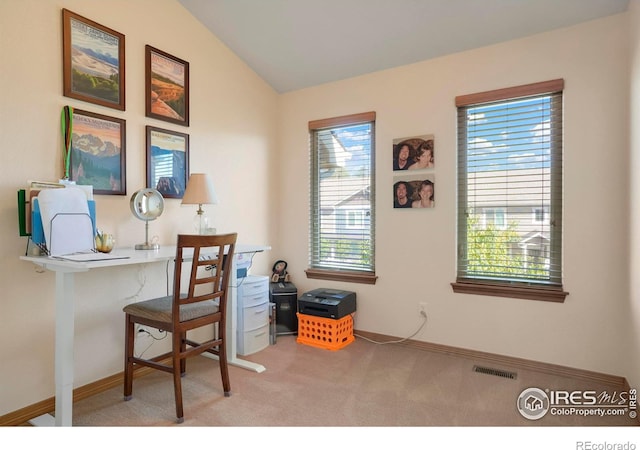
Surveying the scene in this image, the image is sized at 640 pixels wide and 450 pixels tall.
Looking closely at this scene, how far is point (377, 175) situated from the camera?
3422 mm

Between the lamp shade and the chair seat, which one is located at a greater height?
the lamp shade

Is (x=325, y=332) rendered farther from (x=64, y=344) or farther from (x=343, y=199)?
(x=64, y=344)

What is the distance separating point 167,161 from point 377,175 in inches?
69.0

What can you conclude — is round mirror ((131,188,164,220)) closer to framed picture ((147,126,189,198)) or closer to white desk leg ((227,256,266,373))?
framed picture ((147,126,189,198))

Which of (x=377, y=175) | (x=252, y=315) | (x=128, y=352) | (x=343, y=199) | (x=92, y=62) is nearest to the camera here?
(x=128, y=352)

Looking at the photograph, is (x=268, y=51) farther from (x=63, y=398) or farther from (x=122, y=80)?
(x=63, y=398)

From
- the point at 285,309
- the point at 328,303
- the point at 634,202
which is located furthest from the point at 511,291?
the point at 285,309

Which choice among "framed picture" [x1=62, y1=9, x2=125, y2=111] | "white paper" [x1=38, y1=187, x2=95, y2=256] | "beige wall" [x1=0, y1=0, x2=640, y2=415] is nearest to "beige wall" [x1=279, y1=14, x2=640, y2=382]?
"beige wall" [x1=0, y1=0, x2=640, y2=415]

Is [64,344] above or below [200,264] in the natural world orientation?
below

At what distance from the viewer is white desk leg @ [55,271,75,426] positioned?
1860mm

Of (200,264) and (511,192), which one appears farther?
(511,192)

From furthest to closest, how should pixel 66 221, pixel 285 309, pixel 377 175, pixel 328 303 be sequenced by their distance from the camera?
pixel 285 309 → pixel 377 175 → pixel 328 303 → pixel 66 221

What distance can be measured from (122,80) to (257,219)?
1646 mm

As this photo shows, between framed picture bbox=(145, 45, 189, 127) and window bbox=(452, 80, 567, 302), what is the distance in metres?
2.17
